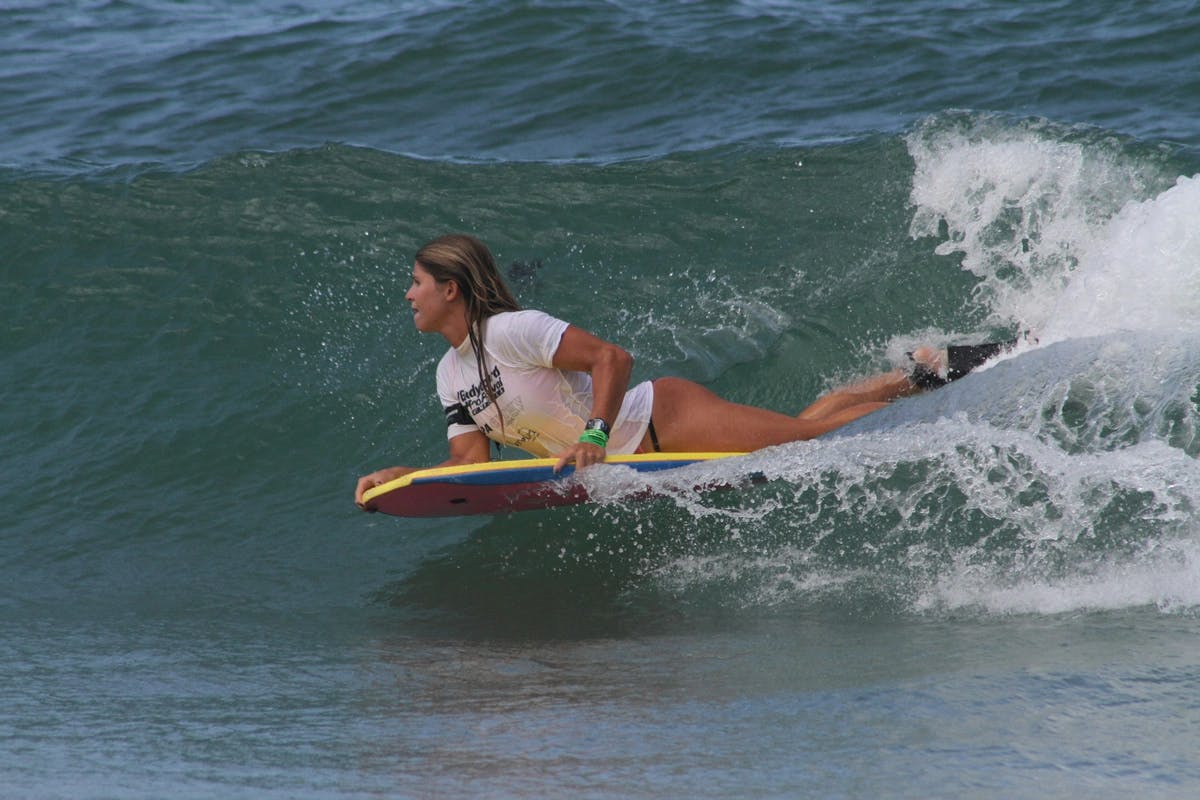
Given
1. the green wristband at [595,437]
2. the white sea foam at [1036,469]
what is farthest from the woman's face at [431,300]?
the white sea foam at [1036,469]

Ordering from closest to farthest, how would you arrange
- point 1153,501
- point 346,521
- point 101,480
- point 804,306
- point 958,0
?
point 1153,501 → point 346,521 → point 101,480 → point 804,306 → point 958,0

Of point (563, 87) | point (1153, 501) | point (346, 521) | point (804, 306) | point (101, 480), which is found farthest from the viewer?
point (563, 87)

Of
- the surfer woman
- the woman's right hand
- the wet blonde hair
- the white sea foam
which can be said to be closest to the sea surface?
the white sea foam

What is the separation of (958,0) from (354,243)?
8344mm

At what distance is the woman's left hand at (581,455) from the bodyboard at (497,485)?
10 cm

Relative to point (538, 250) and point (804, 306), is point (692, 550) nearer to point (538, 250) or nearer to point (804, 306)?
point (804, 306)

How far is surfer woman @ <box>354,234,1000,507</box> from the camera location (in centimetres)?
536

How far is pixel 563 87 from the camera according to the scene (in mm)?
12477

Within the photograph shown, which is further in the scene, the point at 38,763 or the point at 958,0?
the point at 958,0

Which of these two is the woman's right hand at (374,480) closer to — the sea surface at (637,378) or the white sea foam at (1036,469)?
the sea surface at (637,378)

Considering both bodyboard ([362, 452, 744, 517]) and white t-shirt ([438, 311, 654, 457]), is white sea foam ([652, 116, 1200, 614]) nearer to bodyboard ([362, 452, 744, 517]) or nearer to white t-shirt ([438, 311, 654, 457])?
bodyboard ([362, 452, 744, 517])

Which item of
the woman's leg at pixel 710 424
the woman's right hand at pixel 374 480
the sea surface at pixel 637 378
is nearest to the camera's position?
the sea surface at pixel 637 378

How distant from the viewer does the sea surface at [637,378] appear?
3697mm

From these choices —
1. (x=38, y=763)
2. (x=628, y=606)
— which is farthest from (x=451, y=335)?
(x=38, y=763)
